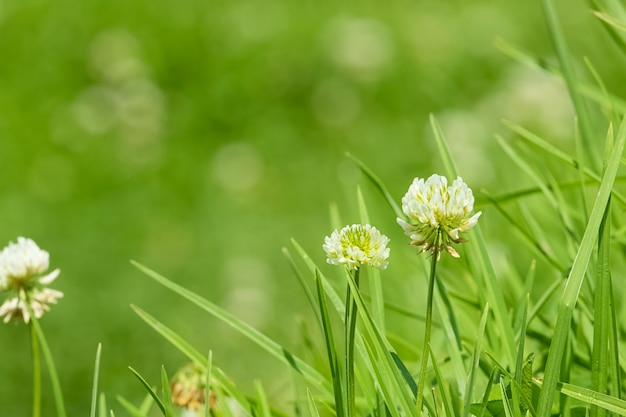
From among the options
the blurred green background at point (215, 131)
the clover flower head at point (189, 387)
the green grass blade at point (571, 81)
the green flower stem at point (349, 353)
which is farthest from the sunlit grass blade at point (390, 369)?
the blurred green background at point (215, 131)

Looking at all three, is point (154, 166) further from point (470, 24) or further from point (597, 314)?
point (597, 314)

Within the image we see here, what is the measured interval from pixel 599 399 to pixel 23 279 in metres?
0.55

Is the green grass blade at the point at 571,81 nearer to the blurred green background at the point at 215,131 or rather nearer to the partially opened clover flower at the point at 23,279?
the partially opened clover flower at the point at 23,279

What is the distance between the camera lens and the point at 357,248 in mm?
762

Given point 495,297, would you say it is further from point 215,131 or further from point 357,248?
point 215,131

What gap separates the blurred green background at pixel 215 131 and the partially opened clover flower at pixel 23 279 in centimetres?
141

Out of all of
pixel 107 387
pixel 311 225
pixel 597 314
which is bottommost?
pixel 597 314

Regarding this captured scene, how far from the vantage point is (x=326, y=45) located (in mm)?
4203

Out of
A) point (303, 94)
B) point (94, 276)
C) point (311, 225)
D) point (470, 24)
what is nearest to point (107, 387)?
point (94, 276)

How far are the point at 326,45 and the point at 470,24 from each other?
0.78m

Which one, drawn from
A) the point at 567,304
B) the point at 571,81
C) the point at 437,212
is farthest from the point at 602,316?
the point at 571,81

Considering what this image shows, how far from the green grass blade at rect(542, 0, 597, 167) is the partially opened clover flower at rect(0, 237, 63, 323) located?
0.63 metres

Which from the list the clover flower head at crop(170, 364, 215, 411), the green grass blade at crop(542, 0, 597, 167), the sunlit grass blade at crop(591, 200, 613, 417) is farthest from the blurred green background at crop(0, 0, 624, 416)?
the sunlit grass blade at crop(591, 200, 613, 417)

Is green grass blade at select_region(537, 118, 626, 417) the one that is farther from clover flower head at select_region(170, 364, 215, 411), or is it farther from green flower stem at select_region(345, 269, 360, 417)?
clover flower head at select_region(170, 364, 215, 411)
